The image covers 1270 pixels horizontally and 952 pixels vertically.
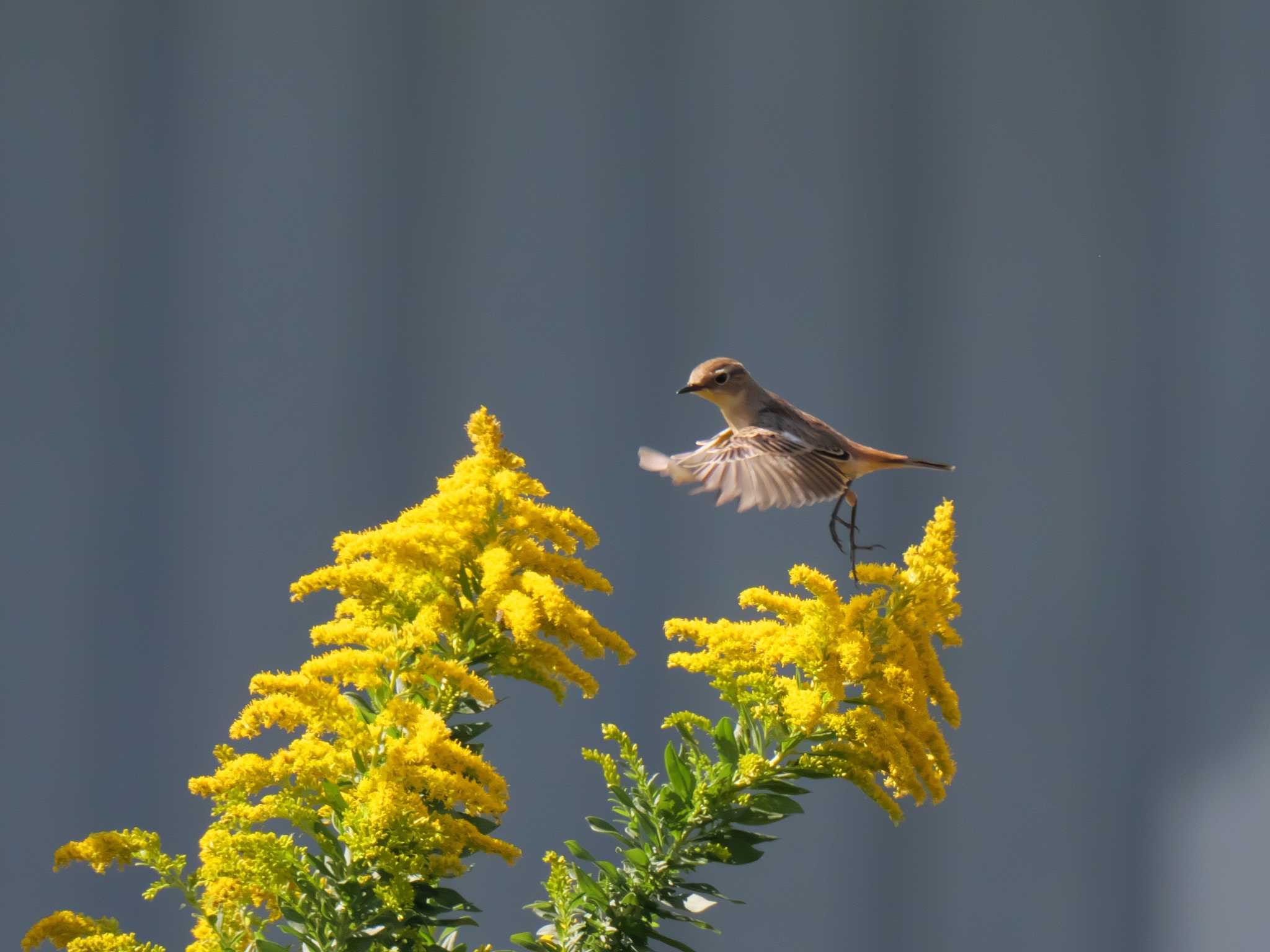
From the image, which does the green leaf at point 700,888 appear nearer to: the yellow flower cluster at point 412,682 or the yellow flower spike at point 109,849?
the yellow flower cluster at point 412,682

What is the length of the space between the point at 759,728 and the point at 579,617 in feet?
0.97

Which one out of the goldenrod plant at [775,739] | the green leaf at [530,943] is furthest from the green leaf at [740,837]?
the green leaf at [530,943]

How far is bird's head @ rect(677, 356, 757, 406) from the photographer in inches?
83.0

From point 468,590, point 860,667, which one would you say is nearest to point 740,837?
point 860,667

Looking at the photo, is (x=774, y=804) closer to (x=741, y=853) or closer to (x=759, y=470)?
(x=741, y=853)

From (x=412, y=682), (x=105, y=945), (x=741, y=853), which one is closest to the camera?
(x=105, y=945)

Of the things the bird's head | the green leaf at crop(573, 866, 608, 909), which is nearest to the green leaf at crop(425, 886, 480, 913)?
the green leaf at crop(573, 866, 608, 909)

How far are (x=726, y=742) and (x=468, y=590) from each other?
334 millimetres

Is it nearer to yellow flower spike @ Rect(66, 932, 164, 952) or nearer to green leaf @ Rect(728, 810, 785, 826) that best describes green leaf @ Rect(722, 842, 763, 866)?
green leaf @ Rect(728, 810, 785, 826)

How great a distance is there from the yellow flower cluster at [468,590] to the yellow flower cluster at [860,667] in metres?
0.13

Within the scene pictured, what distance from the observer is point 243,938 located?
1.10 meters

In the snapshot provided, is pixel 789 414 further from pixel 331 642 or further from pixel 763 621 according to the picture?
pixel 331 642

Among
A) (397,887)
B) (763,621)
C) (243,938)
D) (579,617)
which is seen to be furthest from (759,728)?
(243,938)

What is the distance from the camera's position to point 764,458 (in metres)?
1.73
